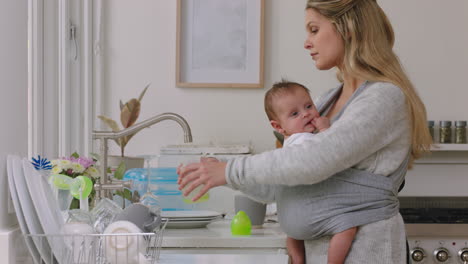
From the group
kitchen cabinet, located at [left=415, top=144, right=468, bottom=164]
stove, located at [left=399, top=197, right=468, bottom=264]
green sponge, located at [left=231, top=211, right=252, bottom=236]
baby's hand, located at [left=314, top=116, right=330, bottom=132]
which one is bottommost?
stove, located at [left=399, top=197, right=468, bottom=264]

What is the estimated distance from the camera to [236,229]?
6.40ft

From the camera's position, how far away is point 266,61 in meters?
3.47

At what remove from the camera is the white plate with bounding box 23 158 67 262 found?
114 cm

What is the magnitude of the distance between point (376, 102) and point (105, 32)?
2.15 m

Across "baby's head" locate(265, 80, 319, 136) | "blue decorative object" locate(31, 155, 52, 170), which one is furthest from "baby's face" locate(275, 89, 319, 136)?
"blue decorative object" locate(31, 155, 52, 170)

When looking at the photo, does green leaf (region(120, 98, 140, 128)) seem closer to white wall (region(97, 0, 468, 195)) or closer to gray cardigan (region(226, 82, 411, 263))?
white wall (region(97, 0, 468, 195))

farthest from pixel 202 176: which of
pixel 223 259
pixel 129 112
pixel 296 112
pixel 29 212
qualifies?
pixel 129 112

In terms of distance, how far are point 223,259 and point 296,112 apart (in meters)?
0.41

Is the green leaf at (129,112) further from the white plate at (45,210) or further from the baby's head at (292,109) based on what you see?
the white plate at (45,210)

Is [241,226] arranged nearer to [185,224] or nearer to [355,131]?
[185,224]

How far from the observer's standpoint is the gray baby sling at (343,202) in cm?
165

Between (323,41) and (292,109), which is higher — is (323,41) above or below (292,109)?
above

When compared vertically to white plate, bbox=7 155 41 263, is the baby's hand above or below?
above

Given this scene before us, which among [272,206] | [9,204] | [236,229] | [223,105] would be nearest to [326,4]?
[236,229]
